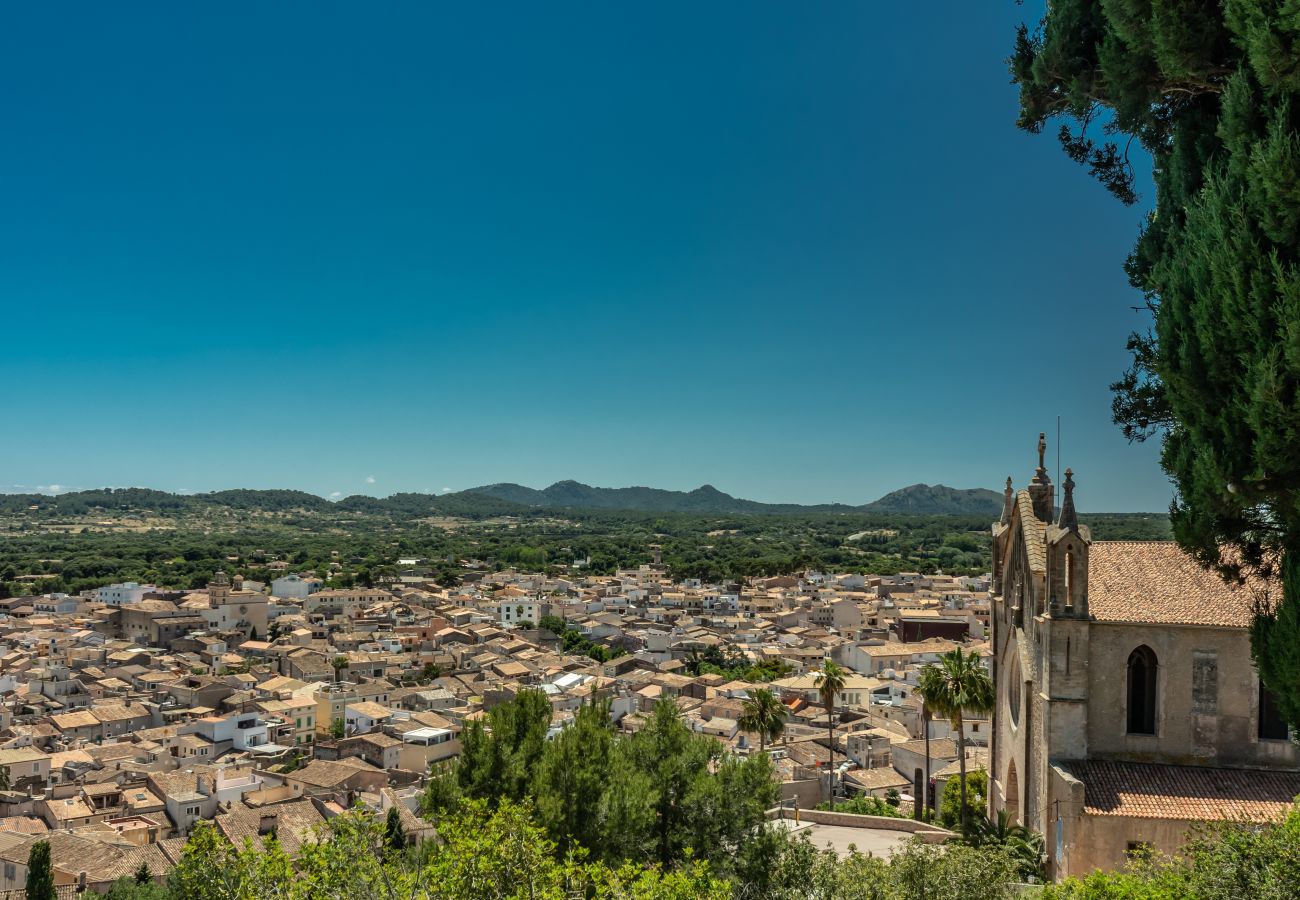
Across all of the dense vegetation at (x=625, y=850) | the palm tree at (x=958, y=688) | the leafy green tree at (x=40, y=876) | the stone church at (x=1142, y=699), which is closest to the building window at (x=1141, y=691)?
the stone church at (x=1142, y=699)

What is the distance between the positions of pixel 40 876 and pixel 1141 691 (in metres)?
29.1

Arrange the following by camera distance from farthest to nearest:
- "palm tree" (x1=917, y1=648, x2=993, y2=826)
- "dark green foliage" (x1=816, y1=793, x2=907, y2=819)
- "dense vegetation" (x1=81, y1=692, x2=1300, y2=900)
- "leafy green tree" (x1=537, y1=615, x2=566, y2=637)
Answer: "leafy green tree" (x1=537, y1=615, x2=566, y2=637) < "dark green foliage" (x1=816, y1=793, x2=907, y2=819) < "palm tree" (x1=917, y1=648, x2=993, y2=826) < "dense vegetation" (x1=81, y1=692, x2=1300, y2=900)

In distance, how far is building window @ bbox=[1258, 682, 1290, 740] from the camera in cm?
1878

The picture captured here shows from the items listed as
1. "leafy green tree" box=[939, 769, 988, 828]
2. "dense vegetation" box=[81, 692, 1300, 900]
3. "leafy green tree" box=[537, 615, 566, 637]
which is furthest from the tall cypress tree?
"leafy green tree" box=[537, 615, 566, 637]

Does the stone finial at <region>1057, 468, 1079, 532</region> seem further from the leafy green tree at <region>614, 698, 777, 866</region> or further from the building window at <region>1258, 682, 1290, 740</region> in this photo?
the leafy green tree at <region>614, 698, 777, 866</region>

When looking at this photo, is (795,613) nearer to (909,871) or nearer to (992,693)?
(992,693)

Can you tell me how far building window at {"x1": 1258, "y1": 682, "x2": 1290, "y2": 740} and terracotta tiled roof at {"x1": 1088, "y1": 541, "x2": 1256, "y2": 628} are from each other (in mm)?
1568

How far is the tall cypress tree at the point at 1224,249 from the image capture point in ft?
25.3

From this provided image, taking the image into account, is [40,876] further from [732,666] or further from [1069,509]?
[732,666]

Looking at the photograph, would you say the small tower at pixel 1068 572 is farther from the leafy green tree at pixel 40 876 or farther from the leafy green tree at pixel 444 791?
the leafy green tree at pixel 40 876

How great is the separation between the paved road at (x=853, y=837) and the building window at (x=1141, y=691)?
8.74 metres

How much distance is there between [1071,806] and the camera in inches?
708

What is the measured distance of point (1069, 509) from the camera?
749 inches

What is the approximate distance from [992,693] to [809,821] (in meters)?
7.53
